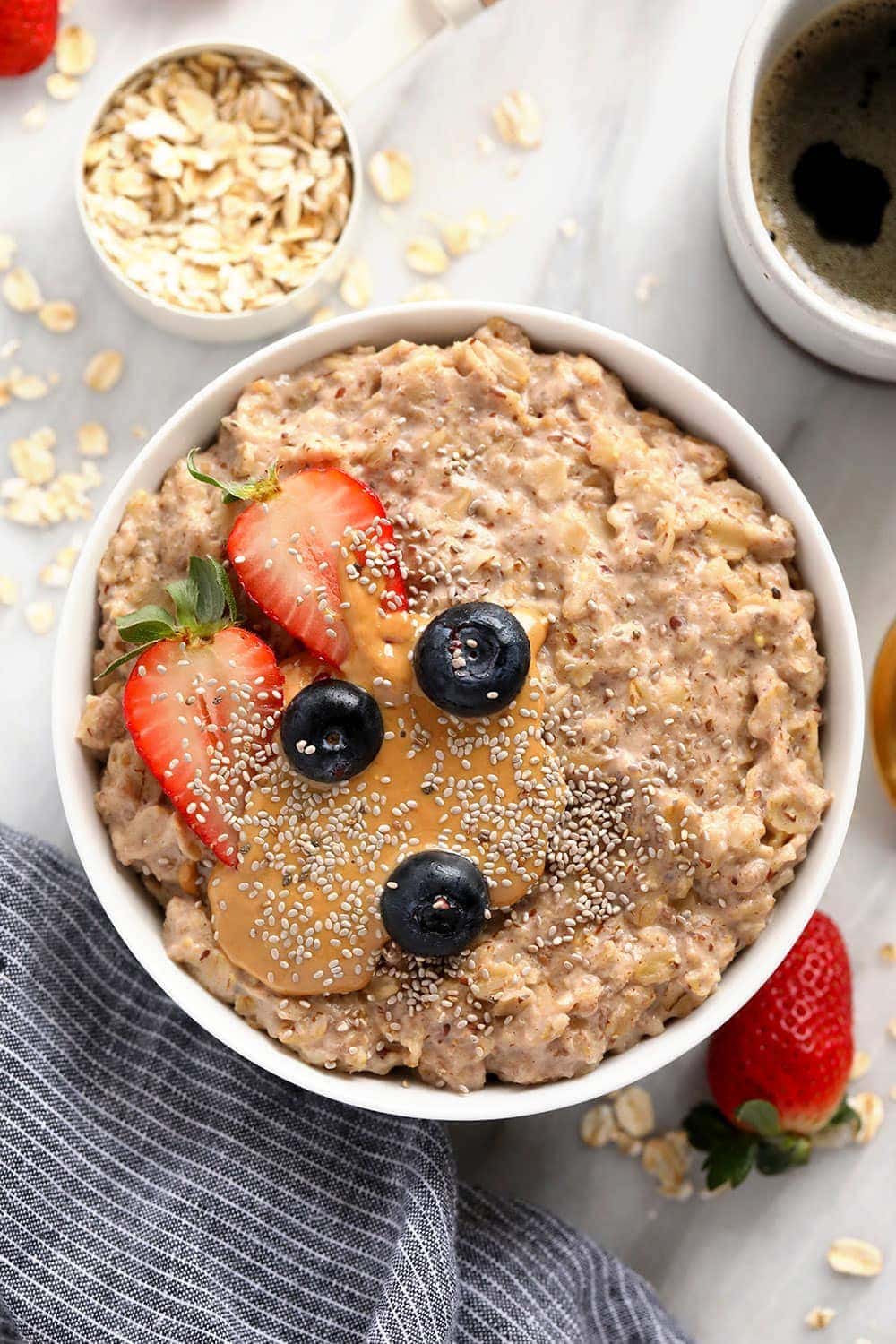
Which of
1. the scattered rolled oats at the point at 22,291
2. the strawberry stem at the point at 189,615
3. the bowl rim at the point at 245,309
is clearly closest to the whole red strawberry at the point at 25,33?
the bowl rim at the point at 245,309

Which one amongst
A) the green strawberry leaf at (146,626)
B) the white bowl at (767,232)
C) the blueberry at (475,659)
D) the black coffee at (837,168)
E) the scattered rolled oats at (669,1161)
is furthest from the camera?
the scattered rolled oats at (669,1161)

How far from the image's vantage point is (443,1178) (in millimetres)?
2473

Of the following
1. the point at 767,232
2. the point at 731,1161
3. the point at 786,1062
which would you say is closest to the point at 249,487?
the point at 767,232

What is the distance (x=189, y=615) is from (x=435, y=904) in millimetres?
547

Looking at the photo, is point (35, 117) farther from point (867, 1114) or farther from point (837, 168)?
point (867, 1114)

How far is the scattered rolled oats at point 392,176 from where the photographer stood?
9.03ft

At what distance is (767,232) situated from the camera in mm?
2482

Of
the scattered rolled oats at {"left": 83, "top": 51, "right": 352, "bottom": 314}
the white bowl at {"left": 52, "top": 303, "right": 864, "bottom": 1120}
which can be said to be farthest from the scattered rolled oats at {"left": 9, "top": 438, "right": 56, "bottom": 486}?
the white bowl at {"left": 52, "top": 303, "right": 864, "bottom": 1120}

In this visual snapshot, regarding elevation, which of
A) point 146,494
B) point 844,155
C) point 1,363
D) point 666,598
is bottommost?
point 1,363

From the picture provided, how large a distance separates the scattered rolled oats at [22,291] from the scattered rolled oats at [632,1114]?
6.05 ft

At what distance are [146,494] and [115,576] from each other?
0.46ft

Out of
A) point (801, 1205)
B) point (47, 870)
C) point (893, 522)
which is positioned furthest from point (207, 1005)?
point (893, 522)

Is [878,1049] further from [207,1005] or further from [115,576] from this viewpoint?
[115,576]

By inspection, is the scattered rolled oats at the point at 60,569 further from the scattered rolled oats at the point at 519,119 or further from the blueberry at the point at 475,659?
the scattered rolled oats at the point at 519,119
